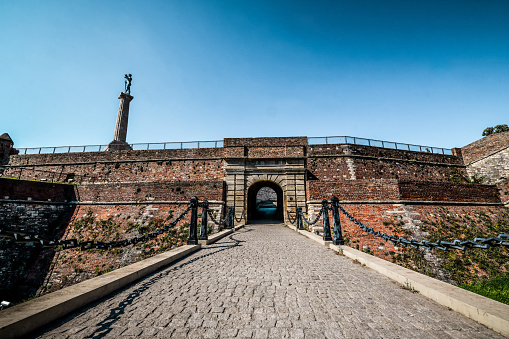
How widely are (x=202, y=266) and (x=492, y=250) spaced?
41.8ft

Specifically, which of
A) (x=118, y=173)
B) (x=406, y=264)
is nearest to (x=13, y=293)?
(x=118, y=173)

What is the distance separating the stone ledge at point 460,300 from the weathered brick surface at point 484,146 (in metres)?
22.6

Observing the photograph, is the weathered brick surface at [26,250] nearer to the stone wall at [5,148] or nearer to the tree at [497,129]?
the stone wall at [5,148]

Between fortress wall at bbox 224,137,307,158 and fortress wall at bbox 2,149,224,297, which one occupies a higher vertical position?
fortress wall at bbox 224,137,307,158

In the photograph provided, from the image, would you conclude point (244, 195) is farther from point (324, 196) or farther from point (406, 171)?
point (406, 171)

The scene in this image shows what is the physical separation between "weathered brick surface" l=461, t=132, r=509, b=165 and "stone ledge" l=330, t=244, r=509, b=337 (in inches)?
888

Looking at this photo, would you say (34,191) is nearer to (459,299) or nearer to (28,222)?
(28,222)

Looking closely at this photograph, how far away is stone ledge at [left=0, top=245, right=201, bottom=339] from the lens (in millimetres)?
1898

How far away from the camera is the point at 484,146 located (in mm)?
18297

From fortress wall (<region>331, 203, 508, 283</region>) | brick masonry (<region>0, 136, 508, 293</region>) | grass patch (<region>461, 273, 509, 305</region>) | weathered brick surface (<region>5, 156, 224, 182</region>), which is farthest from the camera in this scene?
weathered brick surface (<region>5, 156, 224, 182</region>)

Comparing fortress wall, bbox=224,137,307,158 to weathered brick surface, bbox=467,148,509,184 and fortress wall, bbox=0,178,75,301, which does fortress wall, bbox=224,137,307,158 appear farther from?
weathered brick surface, bbox=467,148,509,184

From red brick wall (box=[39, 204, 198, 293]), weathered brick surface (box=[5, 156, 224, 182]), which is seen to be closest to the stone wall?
weathered brick surface (box=[5, 156, 224, 182])

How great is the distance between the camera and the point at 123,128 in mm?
21859

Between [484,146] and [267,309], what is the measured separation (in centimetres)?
2558
